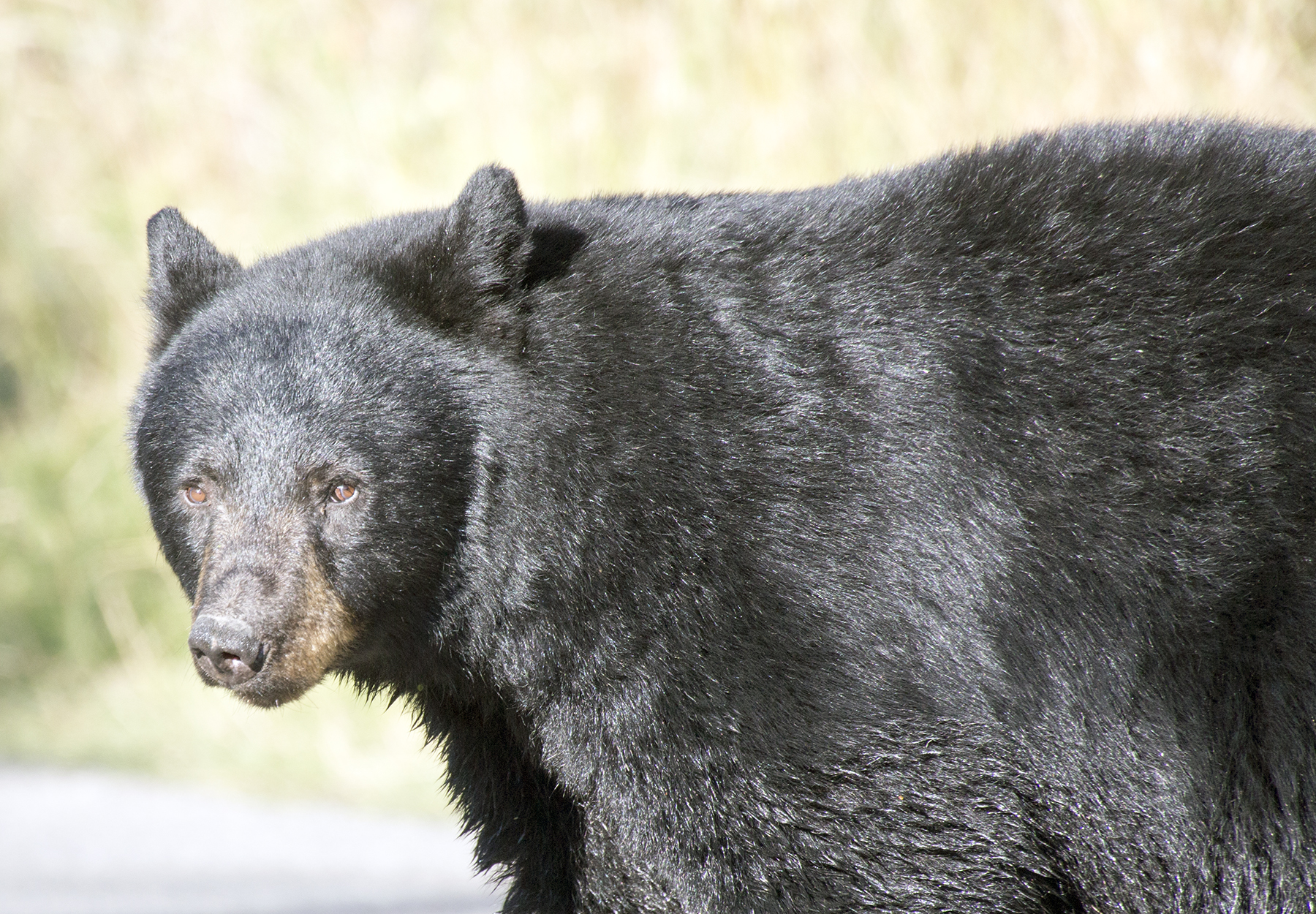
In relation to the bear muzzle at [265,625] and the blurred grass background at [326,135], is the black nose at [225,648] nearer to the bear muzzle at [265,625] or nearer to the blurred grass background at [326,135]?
the bear muzzle at [265,625]

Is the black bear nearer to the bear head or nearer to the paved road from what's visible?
the bear head

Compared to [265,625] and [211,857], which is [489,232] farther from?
[211,857]

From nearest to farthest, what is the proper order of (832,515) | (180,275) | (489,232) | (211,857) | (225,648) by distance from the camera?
1. (225,648)
2. (832,515)
3. (489,232)
4. (180,275)
5. (211,857)

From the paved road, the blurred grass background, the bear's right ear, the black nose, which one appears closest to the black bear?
the black nose

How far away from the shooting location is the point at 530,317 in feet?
12.7

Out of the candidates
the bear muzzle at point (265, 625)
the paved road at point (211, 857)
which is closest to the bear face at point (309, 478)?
the bear muzzle at point (265, 625)

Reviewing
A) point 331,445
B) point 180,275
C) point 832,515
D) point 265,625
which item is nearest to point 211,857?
point 180,275

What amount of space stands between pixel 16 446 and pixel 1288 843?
9.96 meters

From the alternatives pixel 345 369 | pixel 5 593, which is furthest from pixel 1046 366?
pixel 5 593

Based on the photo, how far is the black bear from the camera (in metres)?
3.48

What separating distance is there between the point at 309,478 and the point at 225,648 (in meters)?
0.47

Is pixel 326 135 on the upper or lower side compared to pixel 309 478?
upper

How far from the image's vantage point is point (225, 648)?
3.47m

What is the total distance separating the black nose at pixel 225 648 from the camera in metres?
3.46
